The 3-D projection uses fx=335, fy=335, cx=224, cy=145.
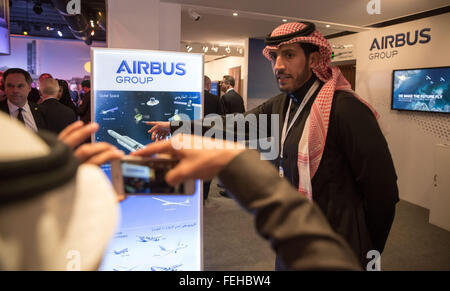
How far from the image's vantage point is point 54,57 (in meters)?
14.4

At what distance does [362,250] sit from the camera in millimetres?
1696

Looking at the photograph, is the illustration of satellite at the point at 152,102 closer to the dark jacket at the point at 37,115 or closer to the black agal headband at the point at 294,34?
the black agal headband at the point at 294,34

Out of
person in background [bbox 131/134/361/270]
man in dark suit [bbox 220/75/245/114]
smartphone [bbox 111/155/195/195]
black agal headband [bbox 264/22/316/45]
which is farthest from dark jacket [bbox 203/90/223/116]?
person in background [bbox 131/134/361/270]

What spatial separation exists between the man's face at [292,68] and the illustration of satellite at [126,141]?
1.19 meters

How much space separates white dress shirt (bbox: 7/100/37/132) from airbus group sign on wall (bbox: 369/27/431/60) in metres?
5.67

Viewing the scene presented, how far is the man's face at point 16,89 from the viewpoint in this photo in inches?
125

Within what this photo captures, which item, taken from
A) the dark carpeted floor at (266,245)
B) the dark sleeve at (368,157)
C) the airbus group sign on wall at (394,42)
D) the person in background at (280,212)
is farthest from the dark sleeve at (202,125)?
the airbus group sign on wall at (394,42)

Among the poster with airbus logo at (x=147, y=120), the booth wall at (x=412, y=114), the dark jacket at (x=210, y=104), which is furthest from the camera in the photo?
the dark jacket at (x=210, y=104)

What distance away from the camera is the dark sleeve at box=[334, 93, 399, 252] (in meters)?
1.58

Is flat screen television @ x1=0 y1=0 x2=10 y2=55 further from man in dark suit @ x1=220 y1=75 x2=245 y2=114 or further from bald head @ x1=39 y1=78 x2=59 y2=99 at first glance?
man in dark suit @ x1=220 y1=75 x2=245 y2=114

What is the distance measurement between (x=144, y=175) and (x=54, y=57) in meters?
16.0

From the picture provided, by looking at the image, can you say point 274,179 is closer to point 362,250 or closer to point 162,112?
point 362,250

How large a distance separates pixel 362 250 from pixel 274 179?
1.44 m

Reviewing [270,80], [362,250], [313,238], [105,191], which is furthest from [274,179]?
[270,80]
